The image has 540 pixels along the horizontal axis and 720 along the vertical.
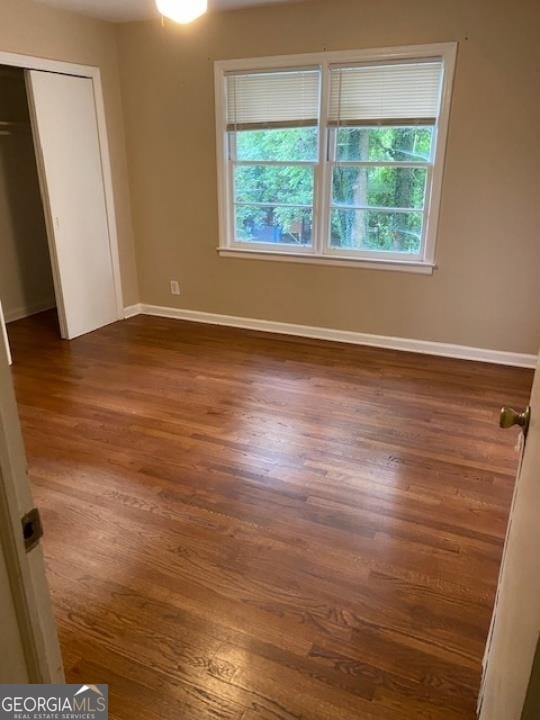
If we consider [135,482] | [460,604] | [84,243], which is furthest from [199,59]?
[460,604]

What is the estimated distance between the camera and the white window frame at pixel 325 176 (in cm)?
367

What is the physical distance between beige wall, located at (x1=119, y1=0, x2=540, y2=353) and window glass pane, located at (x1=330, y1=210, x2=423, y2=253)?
0.69 ft

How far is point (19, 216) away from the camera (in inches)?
201

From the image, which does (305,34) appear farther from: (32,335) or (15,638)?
(15,638)

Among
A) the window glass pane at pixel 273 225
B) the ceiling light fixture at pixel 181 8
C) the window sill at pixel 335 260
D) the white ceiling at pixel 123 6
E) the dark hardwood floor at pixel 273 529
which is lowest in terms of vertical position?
the dark hardwood floor at pixel 273 529

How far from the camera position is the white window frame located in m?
3.67

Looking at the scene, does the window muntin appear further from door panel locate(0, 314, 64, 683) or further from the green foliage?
door panel locate(0, 314, 64, 683)

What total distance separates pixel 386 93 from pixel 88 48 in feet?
8.12

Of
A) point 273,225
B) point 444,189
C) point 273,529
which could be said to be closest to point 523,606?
point 273,529

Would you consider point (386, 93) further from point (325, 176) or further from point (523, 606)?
point (523, 606)

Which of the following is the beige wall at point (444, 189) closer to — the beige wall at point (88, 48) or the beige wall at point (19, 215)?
the beige wall at point (88, 48)

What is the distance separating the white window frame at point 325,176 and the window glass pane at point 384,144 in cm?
9

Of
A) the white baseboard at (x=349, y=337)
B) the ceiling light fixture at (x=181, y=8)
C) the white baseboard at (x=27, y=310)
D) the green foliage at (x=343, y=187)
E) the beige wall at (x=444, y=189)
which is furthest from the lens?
the white baseboard at (x=27, y=310)

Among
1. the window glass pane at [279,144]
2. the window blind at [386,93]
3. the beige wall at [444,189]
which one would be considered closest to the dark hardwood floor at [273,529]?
the beige wall at [444,189]
